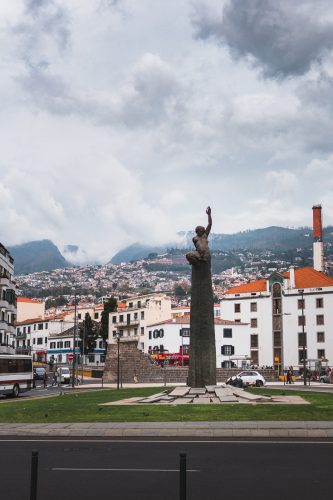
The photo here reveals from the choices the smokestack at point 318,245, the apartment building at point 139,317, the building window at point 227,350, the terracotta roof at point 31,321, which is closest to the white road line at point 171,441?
the building window at point 227,350

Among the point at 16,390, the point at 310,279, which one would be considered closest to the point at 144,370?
the point at 16,390

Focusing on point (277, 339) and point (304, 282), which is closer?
point (277, 339)

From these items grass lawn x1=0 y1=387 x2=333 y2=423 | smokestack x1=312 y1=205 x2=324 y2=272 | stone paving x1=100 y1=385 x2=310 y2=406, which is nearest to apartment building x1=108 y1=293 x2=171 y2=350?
smokestack x1=312 y1=205 x2=324 y2=272

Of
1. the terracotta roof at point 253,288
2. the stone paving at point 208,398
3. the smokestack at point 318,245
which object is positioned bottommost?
the stone paving at point 208,398

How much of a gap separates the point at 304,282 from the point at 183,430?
73.9 meters

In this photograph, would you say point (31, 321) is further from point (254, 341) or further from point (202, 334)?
point (202, 334)

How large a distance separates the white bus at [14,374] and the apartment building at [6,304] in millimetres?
23171

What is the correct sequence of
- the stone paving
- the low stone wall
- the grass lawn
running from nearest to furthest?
the grass lawn → the stone paving → the low stone wall

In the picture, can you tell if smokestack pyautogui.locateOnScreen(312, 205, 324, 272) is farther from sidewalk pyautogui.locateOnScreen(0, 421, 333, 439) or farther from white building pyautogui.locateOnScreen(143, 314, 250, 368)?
sidewalk pyautogui.locateOnScreen(0, 421, 333, 439)

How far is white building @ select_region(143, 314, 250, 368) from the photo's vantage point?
88562mm

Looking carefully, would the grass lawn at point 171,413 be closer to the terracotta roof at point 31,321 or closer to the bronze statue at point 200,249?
the bronze statue at point 200,249

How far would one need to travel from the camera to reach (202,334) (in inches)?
1215

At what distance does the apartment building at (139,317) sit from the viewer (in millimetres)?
104750

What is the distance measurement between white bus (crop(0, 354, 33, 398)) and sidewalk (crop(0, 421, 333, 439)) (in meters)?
21.8
